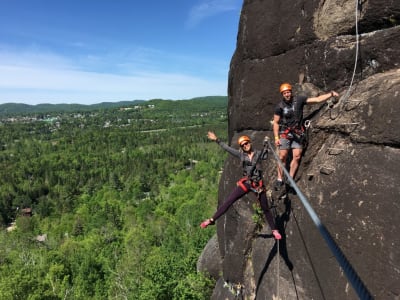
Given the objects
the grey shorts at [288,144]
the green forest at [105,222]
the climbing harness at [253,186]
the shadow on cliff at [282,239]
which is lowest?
the green forest at [105,222]

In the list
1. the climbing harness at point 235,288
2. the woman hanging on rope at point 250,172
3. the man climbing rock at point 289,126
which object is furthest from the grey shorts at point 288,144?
the climbing harness at point 235,288

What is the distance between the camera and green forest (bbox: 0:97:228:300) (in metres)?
21.5

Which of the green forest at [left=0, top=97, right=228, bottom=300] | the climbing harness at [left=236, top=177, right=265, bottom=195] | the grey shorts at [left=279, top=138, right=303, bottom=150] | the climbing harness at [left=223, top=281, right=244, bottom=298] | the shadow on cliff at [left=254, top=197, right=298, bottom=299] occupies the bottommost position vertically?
the green forest at [left=0, top=97, right=228, bottom=300]

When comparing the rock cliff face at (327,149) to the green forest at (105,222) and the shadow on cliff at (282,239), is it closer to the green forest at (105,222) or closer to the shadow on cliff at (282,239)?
the shadow on cliff at (282,239)

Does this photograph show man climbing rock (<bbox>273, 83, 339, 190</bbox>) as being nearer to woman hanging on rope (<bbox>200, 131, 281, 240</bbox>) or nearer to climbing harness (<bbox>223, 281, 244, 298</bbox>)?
woman hanging on rope (<bbox>200, 131, 281, 240</bbox>)

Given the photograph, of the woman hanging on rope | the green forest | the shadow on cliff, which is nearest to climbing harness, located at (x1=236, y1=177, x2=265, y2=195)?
the woman hanging on rope

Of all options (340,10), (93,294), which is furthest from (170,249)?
(340,10)

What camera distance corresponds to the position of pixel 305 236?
7.41 metres

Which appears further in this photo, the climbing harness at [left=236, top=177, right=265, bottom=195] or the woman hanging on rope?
the climbing harness at [left=236, top=177, right=265, bottom=195]

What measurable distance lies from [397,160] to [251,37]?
260 inches

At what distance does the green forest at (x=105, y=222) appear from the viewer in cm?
2153

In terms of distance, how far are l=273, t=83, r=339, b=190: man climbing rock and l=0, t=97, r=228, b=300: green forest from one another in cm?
999

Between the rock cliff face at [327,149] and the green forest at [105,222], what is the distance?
25.9 ft

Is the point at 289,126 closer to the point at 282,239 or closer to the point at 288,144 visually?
the point at 288,144
